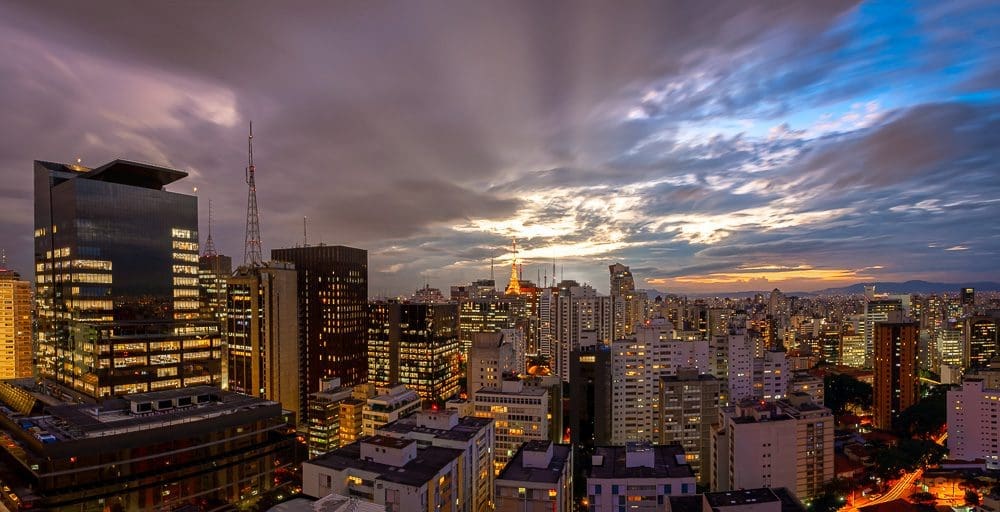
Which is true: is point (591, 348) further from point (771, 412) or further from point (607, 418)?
point (771, 412)

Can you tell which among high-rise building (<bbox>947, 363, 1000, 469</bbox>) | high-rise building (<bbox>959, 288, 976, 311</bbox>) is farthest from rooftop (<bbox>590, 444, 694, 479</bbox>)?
high-rise building (<bbox>959, 288, 976, 311</bbox>)

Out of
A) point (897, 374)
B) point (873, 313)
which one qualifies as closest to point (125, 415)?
point (897, 374)

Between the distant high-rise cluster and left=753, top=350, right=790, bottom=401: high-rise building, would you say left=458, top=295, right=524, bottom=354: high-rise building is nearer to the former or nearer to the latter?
the distant high-rise cluster

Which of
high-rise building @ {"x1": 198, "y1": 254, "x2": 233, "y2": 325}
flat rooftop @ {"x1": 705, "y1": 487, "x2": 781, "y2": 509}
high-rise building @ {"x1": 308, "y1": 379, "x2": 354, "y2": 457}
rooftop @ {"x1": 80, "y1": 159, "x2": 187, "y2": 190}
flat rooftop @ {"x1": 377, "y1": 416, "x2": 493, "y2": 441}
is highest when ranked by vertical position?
rooftop @ {"x1": 80, "y1": 159, "x2": 187, "y2": 190}

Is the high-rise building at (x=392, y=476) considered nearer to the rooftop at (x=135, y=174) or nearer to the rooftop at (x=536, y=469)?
the rooftop at (x=536, y=469)

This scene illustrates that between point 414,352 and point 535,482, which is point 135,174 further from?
point 535,482

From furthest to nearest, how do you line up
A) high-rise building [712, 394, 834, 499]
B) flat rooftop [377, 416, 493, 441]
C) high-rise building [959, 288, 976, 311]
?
high-rise building [959, 288, 976, 311]
high-rise building [712, 394, 834, 499]
flat rooftop [377, 416, 493, 441]
